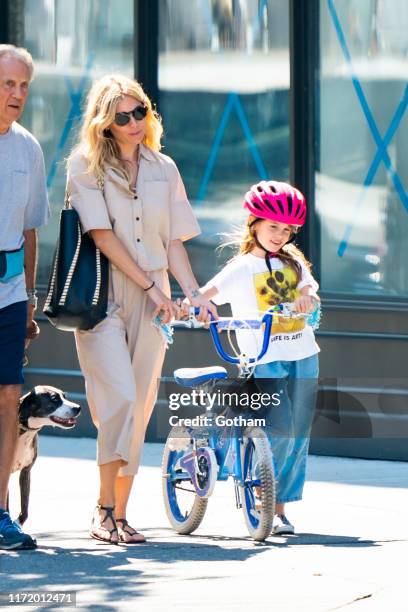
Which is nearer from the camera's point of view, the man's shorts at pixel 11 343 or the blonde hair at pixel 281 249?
the man's shorts at pixel 11 343

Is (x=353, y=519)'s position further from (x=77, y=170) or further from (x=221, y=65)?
(x=221, y=65)

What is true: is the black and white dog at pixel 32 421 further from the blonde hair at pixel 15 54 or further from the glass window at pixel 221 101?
the glass window at pixel 221 101

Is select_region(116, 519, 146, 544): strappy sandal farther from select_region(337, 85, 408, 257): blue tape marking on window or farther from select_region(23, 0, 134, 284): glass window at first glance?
select_region(23, 0, 134, 284): glass window

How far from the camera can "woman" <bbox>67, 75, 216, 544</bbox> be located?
7.01 m

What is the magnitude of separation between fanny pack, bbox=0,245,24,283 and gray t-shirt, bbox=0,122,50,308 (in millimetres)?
22

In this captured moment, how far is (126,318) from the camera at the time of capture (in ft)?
23.4

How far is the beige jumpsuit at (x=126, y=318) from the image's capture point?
702 cm

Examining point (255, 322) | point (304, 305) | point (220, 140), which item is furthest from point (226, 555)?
point (220, 140)

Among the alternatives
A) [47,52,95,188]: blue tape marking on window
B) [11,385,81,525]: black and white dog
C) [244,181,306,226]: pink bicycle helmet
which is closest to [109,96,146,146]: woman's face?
[244,181,306,226]: pink bicycle helmet

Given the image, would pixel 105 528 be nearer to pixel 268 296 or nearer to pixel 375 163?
pixel 268 296

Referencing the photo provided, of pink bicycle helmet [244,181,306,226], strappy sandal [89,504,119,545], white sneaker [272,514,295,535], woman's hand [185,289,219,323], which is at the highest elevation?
pink bicycle helmet [244,181,306,226]

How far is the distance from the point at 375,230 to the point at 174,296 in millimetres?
1521

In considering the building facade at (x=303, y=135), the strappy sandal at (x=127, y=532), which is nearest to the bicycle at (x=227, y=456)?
the strappy sandal at (x=127, y=532)

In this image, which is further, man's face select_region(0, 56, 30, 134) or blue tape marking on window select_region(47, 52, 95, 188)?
blue tape marking on window select_region(47, 52, 95, 188)
